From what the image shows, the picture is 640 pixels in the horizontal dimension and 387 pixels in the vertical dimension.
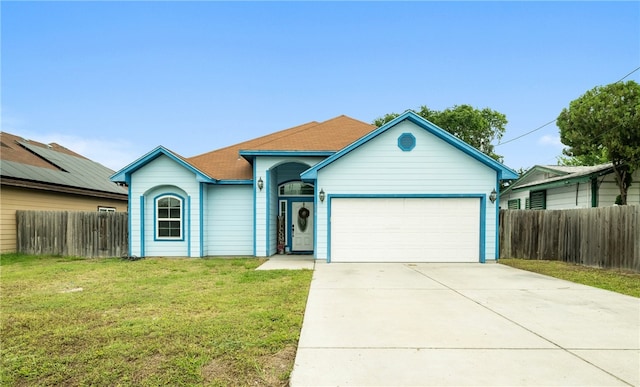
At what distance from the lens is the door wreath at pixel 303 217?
14.7 meters

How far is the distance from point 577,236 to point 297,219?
32.5ft

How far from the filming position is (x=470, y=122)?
3225 cm

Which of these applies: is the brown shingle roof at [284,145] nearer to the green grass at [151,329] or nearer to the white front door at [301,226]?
the white front door at [301,226]

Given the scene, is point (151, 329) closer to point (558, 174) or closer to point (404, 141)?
point (404, 141)

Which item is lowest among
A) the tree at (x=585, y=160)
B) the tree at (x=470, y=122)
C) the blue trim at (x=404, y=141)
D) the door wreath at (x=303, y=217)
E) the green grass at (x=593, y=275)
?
the green grass at (x=593, y=275)

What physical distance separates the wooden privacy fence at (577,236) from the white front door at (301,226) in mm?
7534

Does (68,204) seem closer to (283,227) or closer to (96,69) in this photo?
(96,69)

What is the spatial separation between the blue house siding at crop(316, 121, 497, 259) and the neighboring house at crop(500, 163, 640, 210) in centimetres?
650

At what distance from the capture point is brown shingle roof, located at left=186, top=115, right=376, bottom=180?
13.1 m

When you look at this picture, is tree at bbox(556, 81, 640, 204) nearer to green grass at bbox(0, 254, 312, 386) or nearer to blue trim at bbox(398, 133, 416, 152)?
blue trim at bbox(398, 133, 416, 152)

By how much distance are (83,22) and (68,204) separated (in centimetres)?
793

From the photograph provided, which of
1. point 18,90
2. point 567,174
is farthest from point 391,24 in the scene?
point 18,90

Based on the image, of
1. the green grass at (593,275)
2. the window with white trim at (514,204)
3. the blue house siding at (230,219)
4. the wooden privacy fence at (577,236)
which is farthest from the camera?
the window with white trim at (514,204)

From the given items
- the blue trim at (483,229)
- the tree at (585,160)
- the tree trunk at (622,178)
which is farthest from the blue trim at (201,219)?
the tree at (585,160)
